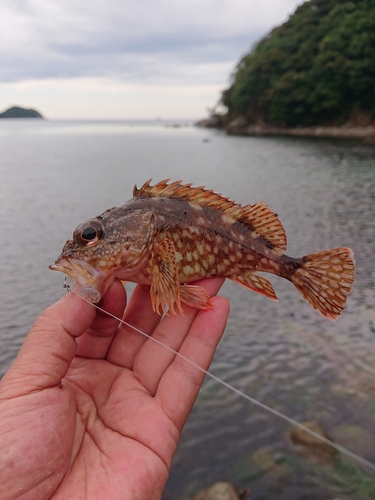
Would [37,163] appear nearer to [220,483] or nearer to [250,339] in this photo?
[250,339]

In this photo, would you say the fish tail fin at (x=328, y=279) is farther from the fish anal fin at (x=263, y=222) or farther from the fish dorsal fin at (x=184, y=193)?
the fish dorsal fin at (x=184, y=193)

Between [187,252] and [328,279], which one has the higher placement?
[187,252]

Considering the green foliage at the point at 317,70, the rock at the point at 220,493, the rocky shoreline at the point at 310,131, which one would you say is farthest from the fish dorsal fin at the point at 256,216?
the green foliage at the point at 317,70

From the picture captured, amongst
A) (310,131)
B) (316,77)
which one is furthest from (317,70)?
(310,131)

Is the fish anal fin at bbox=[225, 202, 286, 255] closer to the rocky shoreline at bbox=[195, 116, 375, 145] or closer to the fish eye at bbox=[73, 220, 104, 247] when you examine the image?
the fish eye at bbox=[73, 220, 104, 247]

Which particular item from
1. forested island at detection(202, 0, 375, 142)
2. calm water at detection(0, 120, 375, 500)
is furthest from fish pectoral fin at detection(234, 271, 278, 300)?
forested island at detection(202, 0, 375, 142)

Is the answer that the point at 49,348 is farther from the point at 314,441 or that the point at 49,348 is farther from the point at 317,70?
the point at 317,70
